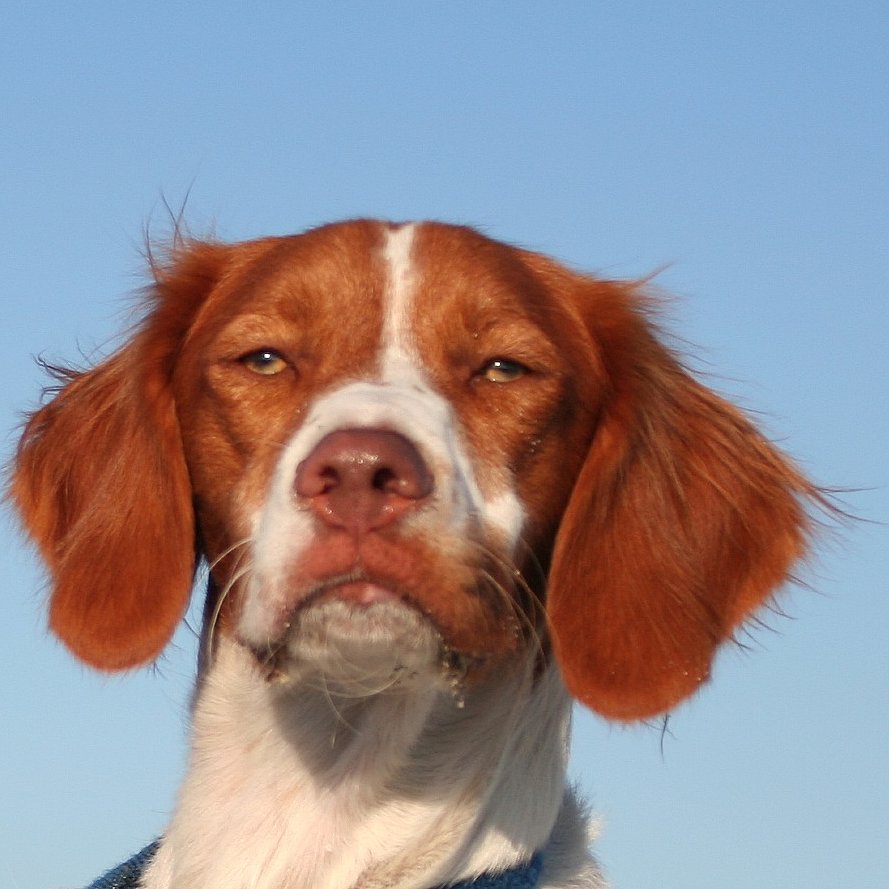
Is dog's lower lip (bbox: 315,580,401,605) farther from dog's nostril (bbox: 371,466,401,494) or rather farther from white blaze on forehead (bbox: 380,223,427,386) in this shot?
white blaze on forehead (bbox: 380,223,427,386)

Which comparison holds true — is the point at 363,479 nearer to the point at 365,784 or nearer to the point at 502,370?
the point at 502,370

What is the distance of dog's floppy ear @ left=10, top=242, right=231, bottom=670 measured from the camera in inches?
150

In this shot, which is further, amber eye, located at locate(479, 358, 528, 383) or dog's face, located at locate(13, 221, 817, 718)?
amber eye, located at locate(479, 358, 528, 383)

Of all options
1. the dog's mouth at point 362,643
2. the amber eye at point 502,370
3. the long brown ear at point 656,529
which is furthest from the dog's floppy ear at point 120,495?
the long brown ear at point 656,529

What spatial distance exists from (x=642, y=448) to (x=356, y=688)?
2.95 ft

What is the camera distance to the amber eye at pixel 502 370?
3.70 meters

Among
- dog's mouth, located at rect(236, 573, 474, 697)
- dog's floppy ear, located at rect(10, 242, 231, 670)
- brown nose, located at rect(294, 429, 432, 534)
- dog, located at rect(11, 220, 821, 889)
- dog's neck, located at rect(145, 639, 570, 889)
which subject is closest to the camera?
brown nose, located at rect(294, 429, 432, 534)

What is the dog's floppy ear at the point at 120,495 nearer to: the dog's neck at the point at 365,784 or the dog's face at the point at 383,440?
the dog's face at the point at 383,440

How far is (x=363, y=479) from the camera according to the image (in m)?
3.05

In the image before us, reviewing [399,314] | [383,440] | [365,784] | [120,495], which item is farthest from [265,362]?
[365,784]

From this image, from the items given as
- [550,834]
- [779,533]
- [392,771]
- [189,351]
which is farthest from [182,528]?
[779,533]

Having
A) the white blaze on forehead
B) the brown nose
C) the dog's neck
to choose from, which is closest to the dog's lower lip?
the brown nose

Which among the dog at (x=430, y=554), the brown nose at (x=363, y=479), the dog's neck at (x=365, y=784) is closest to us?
the brown nose at (x=363, y=479)

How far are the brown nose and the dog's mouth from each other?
121mm
